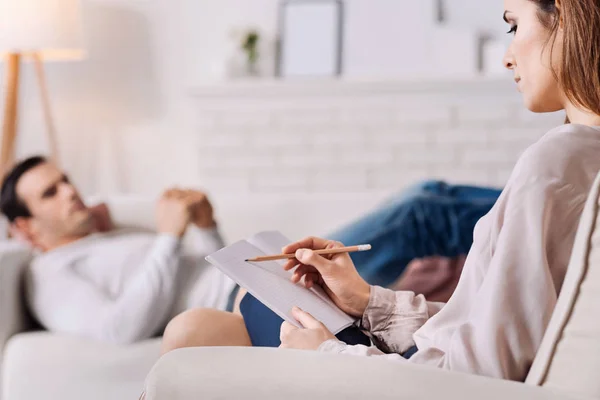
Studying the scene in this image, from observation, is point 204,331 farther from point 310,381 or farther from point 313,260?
point 310,381

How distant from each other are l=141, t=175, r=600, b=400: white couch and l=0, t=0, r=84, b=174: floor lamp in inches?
107

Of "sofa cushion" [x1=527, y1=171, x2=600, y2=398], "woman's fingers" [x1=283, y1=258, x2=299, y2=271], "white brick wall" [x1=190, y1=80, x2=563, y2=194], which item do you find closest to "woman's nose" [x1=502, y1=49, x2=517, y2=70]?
"sofa cushion" [x1=527, y1=171, x2=600, y2=398]

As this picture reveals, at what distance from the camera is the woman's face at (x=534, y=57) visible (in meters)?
1.04

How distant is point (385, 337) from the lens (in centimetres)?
125

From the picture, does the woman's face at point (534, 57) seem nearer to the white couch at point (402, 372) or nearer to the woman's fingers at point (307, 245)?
the white couch at point (402, 372)

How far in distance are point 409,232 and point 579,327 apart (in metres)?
1.76

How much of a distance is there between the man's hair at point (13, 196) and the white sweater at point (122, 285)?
0.27 m

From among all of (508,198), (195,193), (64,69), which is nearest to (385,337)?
(508,198)

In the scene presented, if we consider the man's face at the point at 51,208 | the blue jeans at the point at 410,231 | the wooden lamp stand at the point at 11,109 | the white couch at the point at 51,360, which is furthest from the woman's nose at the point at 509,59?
the wooden lamp stand at the point at 11,109

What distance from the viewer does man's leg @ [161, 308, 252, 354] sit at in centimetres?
134

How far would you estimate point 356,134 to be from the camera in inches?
147

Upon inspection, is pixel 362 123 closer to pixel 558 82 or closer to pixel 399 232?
pixel 399 232

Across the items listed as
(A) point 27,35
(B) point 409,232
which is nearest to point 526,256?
(B) point 409,232

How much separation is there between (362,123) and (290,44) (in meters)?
0.54
